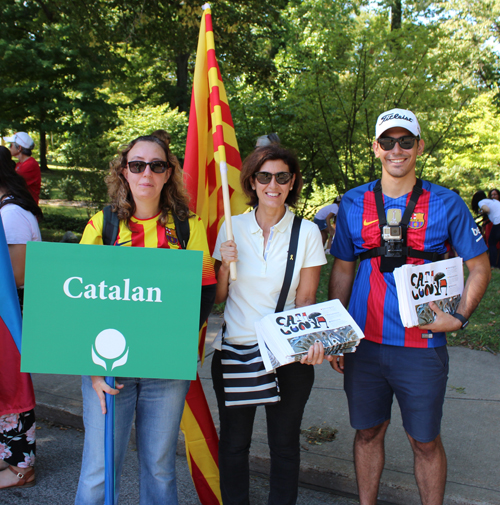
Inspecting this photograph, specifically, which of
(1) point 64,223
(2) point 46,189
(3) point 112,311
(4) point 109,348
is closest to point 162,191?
(3) point 112,311

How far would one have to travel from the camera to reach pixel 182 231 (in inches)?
88.0

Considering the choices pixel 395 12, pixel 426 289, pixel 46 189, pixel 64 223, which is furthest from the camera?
pixel 46 189

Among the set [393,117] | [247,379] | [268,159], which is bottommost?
[247,379]

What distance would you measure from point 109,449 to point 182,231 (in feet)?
3.17

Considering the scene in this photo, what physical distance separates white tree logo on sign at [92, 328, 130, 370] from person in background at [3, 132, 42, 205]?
3738 millimetres

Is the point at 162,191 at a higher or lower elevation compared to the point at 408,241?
higher

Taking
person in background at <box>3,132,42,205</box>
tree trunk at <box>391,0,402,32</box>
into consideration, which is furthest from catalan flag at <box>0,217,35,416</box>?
tree trunk at <box>391,0,402,32</box>

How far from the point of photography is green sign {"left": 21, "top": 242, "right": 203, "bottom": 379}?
186 cm

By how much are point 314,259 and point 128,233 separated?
2.92 feet

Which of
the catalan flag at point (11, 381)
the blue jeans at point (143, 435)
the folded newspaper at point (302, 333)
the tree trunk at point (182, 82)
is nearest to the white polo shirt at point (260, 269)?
the folded newspaper at point (302, 333)

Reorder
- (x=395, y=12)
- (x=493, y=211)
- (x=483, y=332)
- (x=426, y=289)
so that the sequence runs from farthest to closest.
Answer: (x=395, y=12)
(x=493, y=211)
(x=483, y=332)
(x=426, y=289)

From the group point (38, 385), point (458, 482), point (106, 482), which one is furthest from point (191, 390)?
point (38, 385)

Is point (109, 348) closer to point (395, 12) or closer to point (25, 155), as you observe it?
point (25, 155)

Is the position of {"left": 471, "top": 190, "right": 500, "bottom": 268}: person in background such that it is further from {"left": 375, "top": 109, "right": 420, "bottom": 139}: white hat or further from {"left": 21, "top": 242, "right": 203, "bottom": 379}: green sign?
{"left": 21, "top": 242, "right": 203, "bottom": 379}: green sign
